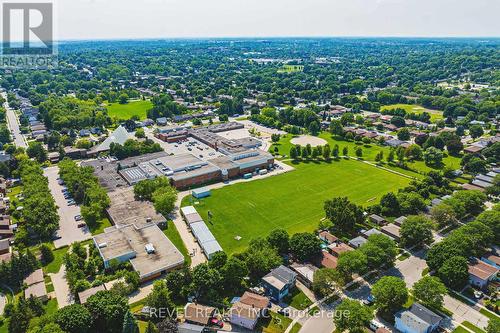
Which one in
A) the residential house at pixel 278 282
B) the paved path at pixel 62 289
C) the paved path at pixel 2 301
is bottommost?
the paved path at pixel 2 301

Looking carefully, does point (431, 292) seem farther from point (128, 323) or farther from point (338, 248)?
point (128, 323)

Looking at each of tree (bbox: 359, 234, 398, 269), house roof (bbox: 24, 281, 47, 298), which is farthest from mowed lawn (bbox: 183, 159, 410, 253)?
house roof (bbox: 24, 281, 47, 298)

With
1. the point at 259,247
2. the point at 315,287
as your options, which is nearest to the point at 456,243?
the point at 315,287

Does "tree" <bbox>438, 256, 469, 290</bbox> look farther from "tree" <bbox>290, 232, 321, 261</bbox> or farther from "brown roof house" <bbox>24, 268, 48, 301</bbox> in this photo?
"brown roof house" <bbox>24, 268, 48, 301</bbox>

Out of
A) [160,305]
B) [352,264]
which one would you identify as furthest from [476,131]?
[160,305]

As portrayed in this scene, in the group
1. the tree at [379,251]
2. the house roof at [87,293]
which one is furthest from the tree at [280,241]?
the house roof at [87,293]

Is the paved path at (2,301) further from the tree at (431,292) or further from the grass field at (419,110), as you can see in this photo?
the grass field at (419,110)
